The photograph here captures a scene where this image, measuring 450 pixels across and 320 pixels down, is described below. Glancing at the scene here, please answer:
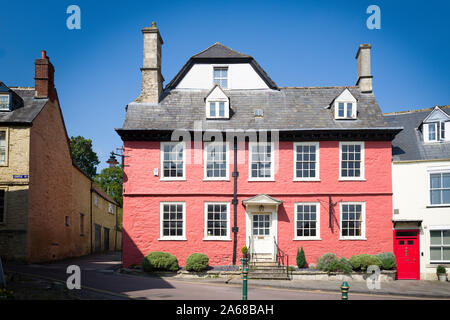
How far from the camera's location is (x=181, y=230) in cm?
2331

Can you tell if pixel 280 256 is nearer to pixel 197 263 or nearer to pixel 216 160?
pixel 197 263

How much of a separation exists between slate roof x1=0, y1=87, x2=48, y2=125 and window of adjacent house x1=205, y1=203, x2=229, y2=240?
10179 millimetres

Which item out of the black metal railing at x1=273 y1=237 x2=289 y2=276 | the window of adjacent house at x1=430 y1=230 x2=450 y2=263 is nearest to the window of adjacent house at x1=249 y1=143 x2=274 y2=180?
the black metal railing at x1=273 y1=237 x2=289 y2=276

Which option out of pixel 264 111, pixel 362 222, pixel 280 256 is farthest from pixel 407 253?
pixel 264 111

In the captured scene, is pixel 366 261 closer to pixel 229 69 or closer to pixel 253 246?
pixel 253 246

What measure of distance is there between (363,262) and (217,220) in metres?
7.18

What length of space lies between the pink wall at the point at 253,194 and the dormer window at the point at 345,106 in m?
1.66

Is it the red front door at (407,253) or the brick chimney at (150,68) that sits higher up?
the brick chimney at (150,68)

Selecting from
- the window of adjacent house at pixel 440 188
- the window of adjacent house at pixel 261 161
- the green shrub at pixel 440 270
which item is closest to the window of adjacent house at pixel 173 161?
the window of adjacent house at pixel 261 161

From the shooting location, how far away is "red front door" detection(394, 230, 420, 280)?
2267 cm

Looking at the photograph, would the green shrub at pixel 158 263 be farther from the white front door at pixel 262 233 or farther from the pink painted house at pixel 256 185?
the white front door at pixel 262 233

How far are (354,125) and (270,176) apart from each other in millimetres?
5005

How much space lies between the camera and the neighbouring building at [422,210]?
22656mm
